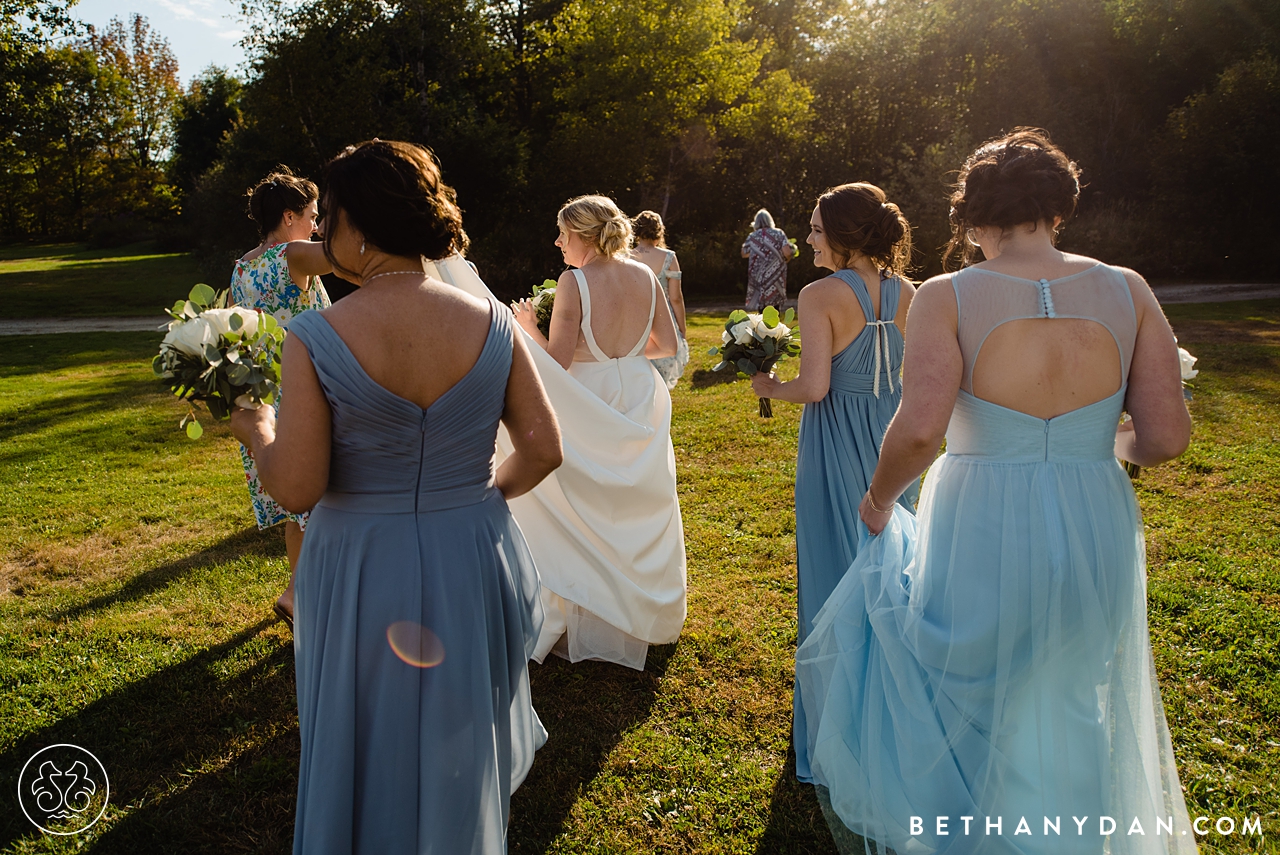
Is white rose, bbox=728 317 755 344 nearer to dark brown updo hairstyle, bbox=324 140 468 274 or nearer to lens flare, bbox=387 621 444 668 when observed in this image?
dark brown updo hairstyle, bbox=324 140 468 274

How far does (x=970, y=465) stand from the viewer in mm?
2488

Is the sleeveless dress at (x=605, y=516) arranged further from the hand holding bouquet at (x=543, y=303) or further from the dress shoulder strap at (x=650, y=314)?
the hand holding bouquet at (x=543, y=303)

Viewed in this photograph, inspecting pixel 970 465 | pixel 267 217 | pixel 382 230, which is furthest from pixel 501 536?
pixel 267 217

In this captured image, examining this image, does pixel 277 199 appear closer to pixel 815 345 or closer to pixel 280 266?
pixel 280 266

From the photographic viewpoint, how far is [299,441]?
200cm

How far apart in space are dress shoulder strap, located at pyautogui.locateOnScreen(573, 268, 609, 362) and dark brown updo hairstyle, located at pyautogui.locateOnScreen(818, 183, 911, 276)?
138 cm

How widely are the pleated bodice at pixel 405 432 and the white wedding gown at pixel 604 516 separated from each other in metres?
1.94

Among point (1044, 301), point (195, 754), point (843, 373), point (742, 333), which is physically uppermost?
point (1044, 301)

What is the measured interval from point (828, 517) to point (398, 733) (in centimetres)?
207

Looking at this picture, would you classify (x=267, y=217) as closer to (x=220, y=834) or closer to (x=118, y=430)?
(x=220, y=834)

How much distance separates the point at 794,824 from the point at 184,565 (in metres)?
4.90

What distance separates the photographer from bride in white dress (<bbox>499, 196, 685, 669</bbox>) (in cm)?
429

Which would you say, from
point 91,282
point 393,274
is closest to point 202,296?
point 393,274

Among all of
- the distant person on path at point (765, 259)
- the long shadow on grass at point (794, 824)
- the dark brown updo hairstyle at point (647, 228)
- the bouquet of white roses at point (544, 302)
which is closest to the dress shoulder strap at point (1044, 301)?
the long shadow on grass at point (794, 824)
